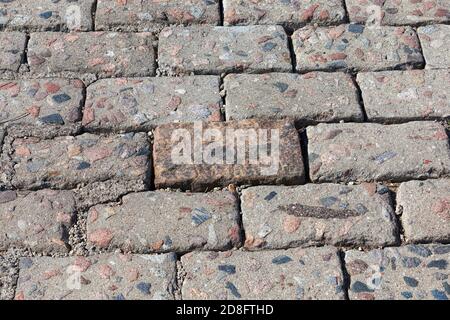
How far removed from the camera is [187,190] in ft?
11.4

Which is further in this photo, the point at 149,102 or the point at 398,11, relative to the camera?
the point at 398,11

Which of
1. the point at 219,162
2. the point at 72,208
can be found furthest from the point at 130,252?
the point at 219,162

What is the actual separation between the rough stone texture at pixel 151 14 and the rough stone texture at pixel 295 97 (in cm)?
48

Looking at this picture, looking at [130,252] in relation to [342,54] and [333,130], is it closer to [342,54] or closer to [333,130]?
[333,130]

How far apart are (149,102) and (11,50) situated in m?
0.72

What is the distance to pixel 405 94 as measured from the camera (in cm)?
386

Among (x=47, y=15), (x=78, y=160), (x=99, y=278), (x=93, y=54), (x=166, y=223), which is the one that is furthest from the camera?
(x=47, y=15)

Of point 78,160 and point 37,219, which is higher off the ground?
point 78,160

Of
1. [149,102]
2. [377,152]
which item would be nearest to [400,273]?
[377,152]

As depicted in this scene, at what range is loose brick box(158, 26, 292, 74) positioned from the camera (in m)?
3.98

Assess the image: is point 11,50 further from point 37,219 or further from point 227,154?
point 227,154

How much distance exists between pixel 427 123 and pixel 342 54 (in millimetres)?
540

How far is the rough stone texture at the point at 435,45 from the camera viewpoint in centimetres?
404

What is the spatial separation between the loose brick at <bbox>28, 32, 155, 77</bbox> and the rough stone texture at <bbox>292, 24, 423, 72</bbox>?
67 centimetres
